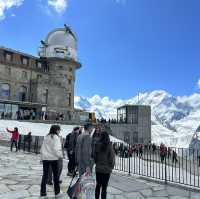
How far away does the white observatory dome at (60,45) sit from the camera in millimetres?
55000

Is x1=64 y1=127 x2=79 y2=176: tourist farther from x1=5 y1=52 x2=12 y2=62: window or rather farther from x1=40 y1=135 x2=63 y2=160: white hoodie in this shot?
x1=5 y1=52 x2=12 y2=62: window

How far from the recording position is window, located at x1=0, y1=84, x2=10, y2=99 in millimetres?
46684

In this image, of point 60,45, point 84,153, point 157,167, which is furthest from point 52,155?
point 60,45

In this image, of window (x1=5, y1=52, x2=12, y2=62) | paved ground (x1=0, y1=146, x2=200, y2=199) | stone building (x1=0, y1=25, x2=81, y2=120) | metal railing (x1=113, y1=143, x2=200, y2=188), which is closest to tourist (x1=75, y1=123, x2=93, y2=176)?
paved ground (x1=0, y1=146, x2=200, y2=199)

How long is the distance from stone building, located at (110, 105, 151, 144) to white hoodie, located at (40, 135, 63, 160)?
3903 cm

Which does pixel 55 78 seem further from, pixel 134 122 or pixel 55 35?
pixel 134 122

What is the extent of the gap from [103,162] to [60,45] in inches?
2006

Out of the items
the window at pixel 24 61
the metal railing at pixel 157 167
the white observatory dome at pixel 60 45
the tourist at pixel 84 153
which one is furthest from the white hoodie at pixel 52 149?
the white observatory dome at pixel 60 45

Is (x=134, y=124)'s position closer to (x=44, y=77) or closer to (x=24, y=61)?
(x=44, y=77)

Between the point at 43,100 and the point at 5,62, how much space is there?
8.48 m

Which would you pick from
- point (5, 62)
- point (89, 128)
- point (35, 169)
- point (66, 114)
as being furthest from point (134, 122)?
point (89, 128)

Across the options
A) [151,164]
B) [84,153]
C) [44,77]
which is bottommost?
[151,164]

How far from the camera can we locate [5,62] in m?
47.9

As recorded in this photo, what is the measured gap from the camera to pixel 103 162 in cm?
657
